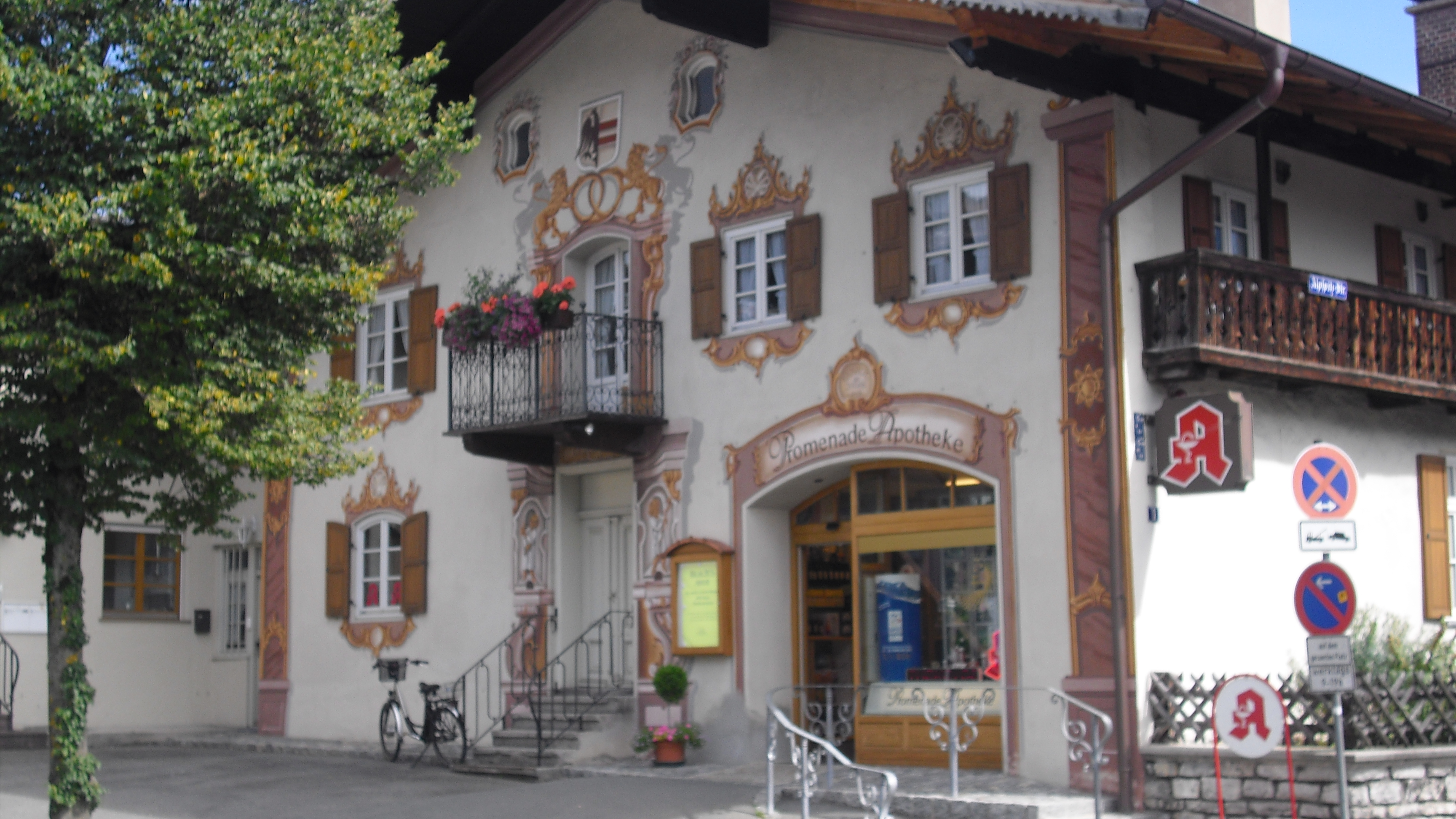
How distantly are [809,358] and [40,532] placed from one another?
667 centimetres

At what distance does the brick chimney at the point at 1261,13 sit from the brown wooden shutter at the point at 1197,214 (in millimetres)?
4441

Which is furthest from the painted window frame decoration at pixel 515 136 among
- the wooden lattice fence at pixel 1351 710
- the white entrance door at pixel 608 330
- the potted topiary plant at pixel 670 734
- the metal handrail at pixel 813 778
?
the wooden lattice fence at pixel 1351 710

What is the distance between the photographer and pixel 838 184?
15.1m

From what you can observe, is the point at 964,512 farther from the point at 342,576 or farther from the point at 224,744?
the point at 224,744

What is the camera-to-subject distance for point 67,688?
37.0ft

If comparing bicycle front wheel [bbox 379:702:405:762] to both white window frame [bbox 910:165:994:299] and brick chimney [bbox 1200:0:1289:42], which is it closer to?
white window frame [bbox 910:165:994:299]

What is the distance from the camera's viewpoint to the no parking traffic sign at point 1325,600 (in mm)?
10008

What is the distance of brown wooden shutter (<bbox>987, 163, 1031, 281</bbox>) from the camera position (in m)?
13.6

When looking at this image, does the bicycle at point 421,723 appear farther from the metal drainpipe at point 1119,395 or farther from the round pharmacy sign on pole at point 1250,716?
the round pharmacy sign on pole at point 1250,716

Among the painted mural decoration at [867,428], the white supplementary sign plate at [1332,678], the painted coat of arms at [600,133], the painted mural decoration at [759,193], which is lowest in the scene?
the white supplementary sign plate at [1332,678]

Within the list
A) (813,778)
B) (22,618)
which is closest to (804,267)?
A: (813,778)

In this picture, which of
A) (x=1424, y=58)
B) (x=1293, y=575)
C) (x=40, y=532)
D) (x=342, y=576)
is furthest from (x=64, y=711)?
(x=1424, y=58)

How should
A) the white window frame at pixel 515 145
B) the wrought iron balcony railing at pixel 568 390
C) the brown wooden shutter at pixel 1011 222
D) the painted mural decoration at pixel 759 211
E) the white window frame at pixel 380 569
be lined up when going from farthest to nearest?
the white window frame at pixel 380 569
the white window frame at pixel 515 145
the wrought iron balcony railing at pixel 568 390
the painted mural decoration at pixel 759 211
the brown wooden shutter at pixel 1011 222

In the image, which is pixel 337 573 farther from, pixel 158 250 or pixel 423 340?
pixel 158 250
